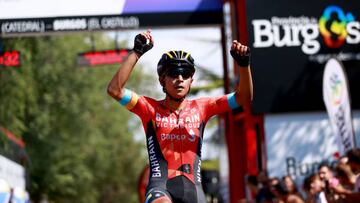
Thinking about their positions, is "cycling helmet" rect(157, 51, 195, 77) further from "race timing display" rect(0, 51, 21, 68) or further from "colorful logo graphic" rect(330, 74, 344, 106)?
"race timing display" rect(0, 51, 21, 68)

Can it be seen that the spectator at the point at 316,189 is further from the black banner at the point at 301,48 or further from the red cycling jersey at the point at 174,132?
the black banner at the point at 301,48

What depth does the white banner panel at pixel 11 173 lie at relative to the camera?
16.0 meters

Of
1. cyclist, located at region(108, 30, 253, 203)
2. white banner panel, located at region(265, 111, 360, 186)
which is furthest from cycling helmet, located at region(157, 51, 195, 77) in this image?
white banner panel, located at region(265, 111, 360, 186)

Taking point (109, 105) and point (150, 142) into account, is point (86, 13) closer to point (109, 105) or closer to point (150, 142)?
point (150, 142)

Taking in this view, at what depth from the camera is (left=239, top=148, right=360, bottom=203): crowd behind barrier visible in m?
8.53

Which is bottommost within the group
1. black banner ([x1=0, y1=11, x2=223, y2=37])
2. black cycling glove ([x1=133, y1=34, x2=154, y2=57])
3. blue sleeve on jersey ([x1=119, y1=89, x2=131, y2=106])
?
blue sleeve on jersey ([x1=119, y1=89, x2=131, y2=106])

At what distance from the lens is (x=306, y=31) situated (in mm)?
A: 16344

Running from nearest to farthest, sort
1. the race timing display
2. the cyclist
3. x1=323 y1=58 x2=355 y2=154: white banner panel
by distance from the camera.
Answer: the cyclist
x1=323 y1=58 x2=355 y2=154: white banner panel
the race timing display

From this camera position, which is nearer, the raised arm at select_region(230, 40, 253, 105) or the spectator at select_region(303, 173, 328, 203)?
the raised arm at select_region(230, 40, 253, 105)

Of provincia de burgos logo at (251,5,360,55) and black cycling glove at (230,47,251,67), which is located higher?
provincia de burgos logo at (251,5,360,55)

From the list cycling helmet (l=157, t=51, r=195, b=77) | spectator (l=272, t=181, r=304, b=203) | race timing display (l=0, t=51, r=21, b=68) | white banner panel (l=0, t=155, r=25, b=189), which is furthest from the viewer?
race timing display (l=0, t=51, r=21, b=68)

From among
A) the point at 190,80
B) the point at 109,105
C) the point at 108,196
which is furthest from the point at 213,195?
the point at 108,196

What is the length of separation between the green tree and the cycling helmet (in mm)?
16601

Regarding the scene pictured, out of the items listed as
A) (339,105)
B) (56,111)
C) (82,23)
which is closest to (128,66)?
(339,105)
